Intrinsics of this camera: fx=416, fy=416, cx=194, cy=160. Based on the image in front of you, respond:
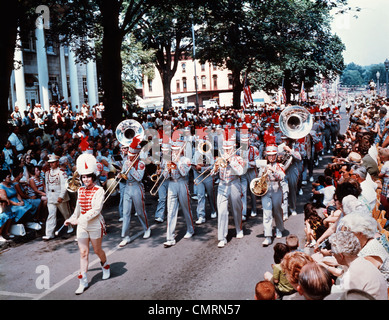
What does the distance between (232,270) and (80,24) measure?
53.1ft

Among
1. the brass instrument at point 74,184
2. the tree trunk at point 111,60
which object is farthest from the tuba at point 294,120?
the tree trunk at point 111,60

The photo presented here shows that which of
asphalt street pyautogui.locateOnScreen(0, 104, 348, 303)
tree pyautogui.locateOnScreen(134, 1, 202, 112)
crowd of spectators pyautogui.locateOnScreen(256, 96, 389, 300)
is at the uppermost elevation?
tree pyautogui.locateOnScreen(134, 1, 202, 112)

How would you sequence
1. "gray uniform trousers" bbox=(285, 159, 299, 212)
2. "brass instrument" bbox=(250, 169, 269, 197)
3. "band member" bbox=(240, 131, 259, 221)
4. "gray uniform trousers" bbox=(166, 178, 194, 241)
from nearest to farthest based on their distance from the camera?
1. "brass instrument" bbox=(250, 169, 269, 197)
2. "gray uniform trousers" bbox=(166, 178, 194, 241)
3. "band member" bbox=(240, 131, 259, 221)
4. "gray uniform trousers" bbox=(285, 159, 299, 212)

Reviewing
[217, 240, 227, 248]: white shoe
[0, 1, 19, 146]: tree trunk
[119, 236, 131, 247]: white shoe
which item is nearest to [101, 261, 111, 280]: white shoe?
[119, 236, 131, 247]: white shoe

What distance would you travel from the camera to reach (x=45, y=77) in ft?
85.9

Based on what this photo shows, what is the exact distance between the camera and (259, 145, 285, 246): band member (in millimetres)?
8352

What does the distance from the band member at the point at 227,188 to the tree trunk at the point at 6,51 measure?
5.94m

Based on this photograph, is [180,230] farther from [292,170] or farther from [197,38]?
[197,38]

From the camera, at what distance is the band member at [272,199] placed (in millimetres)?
8352

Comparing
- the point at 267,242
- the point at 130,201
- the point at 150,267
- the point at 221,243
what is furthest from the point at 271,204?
the point at 130,201

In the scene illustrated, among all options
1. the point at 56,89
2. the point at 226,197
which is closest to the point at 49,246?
the point at 226,197

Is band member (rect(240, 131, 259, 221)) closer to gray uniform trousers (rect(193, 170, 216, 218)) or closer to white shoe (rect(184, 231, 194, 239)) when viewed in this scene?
gray uniform trousers (rect(193, 170, 216, 218))

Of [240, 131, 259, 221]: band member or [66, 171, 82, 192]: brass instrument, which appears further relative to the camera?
[240, 131, 259, 221]: band member

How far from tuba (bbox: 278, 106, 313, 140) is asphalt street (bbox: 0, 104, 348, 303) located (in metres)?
2.16
